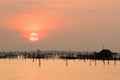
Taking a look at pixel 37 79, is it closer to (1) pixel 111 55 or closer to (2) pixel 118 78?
(2) pixel 118 78

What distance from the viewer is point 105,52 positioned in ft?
610

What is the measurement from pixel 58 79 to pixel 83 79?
615cm

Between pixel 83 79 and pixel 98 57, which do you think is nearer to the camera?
pixel 83 79

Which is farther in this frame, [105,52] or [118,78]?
[105,52]

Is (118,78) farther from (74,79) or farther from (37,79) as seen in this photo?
(37,79)

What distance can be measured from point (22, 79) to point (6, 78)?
3718 mm

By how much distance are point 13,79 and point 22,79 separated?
2924 millimetres

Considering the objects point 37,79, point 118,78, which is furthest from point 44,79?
point 118,78

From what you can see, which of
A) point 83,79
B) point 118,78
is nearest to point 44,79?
point 83,79

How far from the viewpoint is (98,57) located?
197 m

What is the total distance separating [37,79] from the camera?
115750 millimetres

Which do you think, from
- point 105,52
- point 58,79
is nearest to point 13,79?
point 58,79

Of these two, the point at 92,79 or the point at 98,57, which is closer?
the point at 92,79

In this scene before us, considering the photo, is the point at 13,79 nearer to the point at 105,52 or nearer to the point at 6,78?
the point at 6,78
